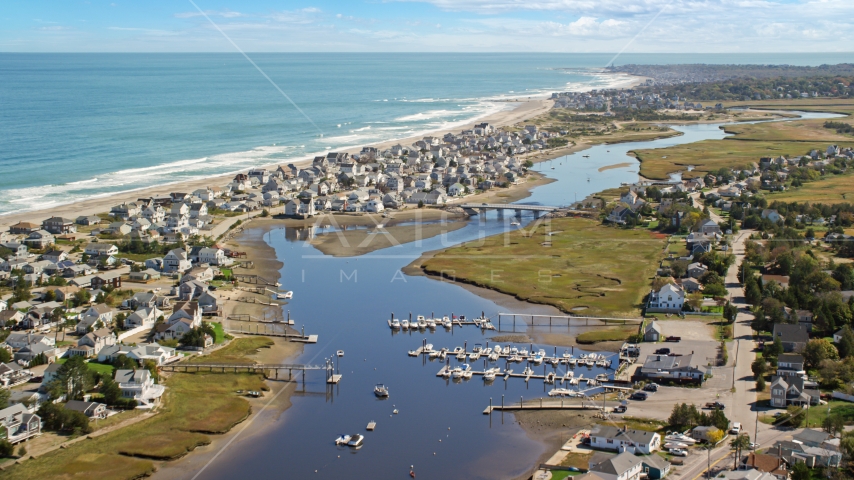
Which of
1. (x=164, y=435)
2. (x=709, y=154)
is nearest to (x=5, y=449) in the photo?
(x=164, y=435)

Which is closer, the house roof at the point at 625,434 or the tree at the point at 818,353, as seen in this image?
the house roof at the point at 625,434

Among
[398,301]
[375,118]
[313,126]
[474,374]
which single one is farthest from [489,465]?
[375,118]

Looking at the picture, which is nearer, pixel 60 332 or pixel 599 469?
pixel 599 469

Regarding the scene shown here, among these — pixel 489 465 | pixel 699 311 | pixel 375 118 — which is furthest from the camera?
pixel 375 118

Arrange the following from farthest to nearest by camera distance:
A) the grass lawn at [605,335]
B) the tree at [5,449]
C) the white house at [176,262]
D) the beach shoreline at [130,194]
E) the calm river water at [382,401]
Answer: the beach shoreline at [130,194] < the white house at [176,262] < the grass lawn at [605,335] < the calm river water at [382,401] < the tree at [5,449]

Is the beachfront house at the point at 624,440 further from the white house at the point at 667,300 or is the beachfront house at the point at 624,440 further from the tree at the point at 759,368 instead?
the white house at the point at 667,300

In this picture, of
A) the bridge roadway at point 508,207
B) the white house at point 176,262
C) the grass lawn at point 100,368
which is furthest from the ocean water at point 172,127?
the grass lawn at point 100,368

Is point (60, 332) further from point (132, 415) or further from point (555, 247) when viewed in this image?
point (555, 247)
